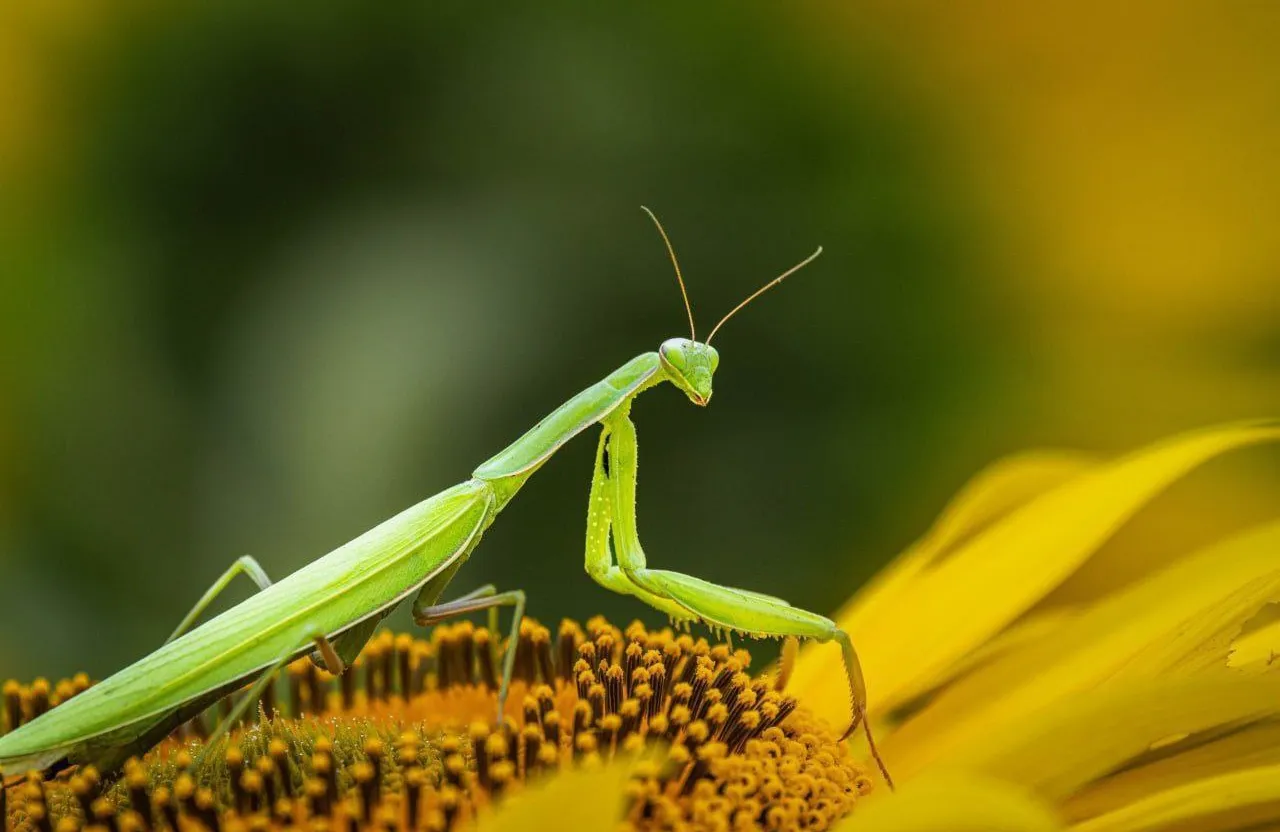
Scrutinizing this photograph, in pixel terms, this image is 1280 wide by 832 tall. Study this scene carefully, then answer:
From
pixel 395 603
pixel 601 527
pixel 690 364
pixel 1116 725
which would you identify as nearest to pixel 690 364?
pixel 690 364

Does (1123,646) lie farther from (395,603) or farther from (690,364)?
A: (395,603)

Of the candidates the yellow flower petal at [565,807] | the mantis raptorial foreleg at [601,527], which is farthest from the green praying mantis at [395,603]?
the yellow flower petal at [565,807]

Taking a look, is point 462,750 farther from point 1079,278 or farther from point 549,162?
point 1079,278

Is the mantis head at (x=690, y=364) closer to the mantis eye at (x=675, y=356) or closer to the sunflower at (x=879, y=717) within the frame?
the mantis eye at (x=675, y=356)

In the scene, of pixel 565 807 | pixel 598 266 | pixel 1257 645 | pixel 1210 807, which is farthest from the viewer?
pixel 598 266

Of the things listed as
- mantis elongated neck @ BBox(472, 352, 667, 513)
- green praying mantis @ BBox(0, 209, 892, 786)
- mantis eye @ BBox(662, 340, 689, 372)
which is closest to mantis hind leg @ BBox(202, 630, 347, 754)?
green praying mantis @ BBox(0, 209, 892, 786)

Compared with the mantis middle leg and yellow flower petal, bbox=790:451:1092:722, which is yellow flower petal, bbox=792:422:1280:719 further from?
the mantis middle leg
